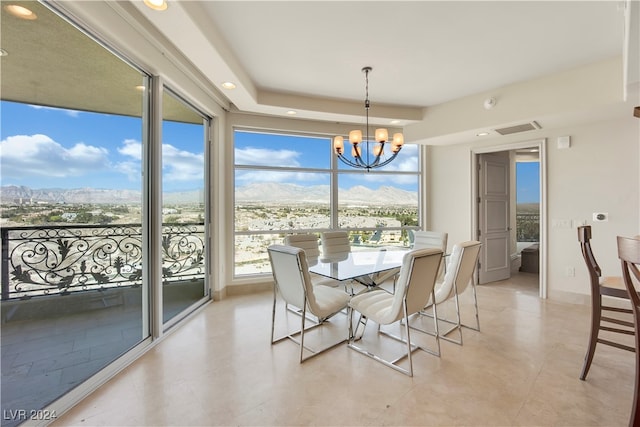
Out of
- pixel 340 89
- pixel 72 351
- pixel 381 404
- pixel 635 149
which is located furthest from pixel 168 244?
pixel 635 149

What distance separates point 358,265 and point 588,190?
3.26 metres

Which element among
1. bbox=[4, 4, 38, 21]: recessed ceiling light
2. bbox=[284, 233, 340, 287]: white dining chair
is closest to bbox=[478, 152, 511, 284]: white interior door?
bbox=[284, 233, 340, 287]: white dining chair

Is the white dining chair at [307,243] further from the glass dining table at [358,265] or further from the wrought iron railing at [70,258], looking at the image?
the wrought iron railing at [70,258]

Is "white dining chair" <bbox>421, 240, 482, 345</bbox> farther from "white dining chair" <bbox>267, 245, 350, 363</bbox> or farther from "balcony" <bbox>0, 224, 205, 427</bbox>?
"balcony" <bbox>0, 224, 205, 427</bbox>

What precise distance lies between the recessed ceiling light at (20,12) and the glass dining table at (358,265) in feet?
8.83

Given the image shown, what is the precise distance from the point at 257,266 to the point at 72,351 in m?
2.61

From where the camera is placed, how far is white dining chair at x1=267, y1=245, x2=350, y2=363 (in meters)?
2.35

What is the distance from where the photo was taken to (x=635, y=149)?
11.2 ft

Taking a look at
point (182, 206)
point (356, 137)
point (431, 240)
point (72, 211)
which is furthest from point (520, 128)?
point (72, 211)

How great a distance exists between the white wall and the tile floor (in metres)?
1.24

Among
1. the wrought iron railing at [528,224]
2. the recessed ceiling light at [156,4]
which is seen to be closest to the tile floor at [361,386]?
the recessed ceiling light at [156,4]

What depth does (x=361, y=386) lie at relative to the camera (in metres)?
2.07

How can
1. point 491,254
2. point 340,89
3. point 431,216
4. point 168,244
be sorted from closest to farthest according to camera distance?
point 168,244
point 340,89
point 491,254
point 431,216

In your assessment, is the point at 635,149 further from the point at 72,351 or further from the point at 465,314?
the point at 72,351
